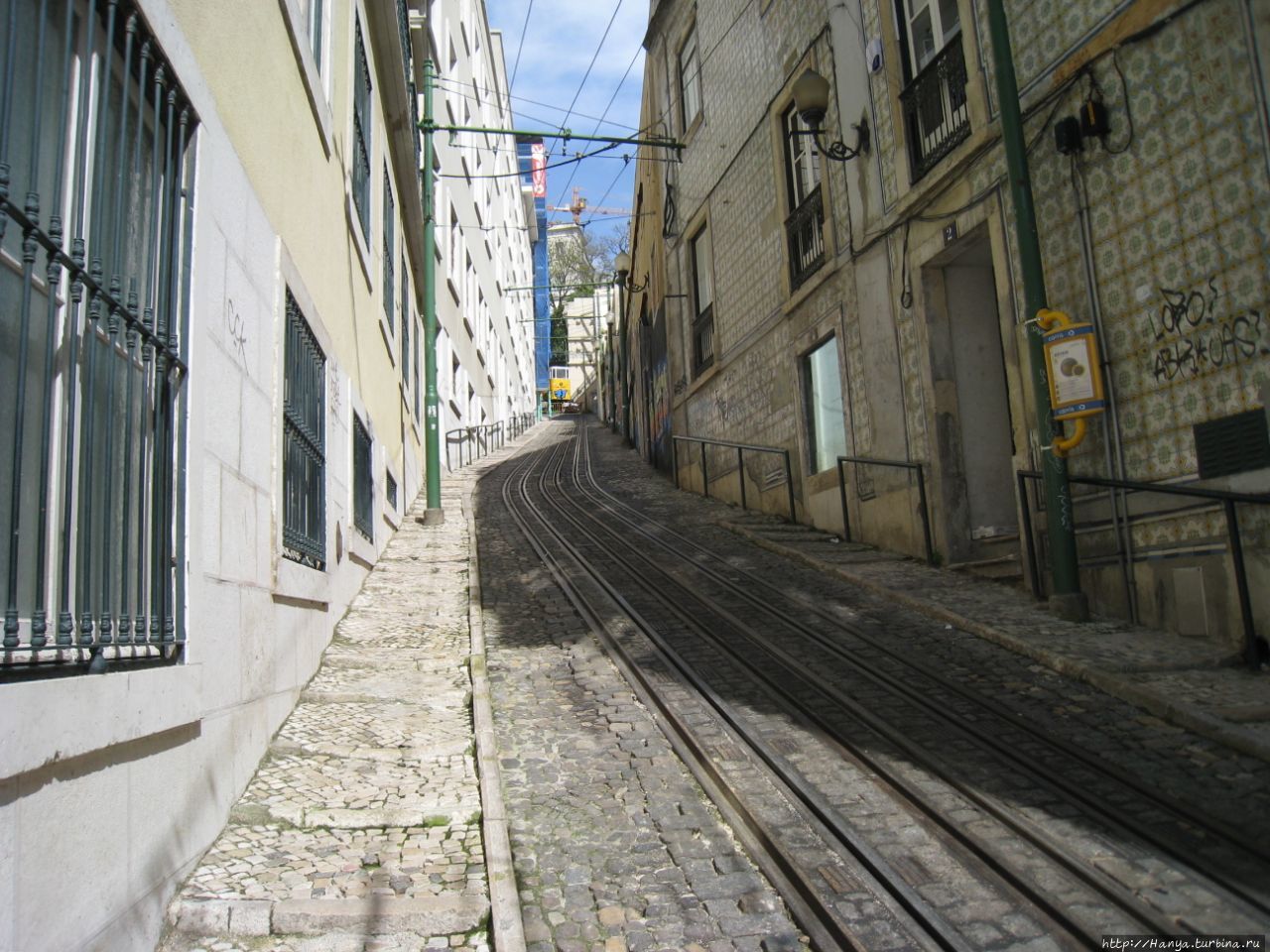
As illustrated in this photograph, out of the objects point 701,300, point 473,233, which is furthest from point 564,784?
point 473,233

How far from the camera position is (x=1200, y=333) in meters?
5.91

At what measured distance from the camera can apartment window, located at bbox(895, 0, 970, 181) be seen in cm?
889

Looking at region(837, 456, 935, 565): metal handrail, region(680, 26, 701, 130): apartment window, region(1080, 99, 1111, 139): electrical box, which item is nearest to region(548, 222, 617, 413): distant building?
region(680, 26, 701, 130): apartment window

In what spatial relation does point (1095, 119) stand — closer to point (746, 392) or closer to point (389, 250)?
point (746, 392)

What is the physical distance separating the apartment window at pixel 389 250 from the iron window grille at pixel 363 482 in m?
2.71

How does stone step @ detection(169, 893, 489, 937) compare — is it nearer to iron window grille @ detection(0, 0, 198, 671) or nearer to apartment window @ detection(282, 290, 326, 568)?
iron window grille @ detection(0, 0, 198, 671)

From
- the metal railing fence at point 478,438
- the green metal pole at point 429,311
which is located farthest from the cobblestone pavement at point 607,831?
the metal railing fence at point 478,438

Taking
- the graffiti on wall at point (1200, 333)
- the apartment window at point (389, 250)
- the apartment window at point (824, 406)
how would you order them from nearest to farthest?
1. the graffiti on wall at point (1200, 333)
2. the apartment window at point (824, 406)
3. the apartment window at point (389, 250)

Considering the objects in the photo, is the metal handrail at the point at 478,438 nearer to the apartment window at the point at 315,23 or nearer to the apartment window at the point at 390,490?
the apartment window at the point at 390,490

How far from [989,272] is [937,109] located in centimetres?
170

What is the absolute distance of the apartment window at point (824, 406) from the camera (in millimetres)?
11766

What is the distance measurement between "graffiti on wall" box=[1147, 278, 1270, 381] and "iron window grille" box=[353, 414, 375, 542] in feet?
21.1

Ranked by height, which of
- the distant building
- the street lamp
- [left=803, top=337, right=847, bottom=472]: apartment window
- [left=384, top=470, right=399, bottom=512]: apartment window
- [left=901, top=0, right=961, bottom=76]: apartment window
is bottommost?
[left=384, top=470, right=399, bottom=512]: apartment window

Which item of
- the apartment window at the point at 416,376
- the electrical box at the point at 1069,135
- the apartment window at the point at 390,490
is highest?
the apartment window at the point at 416,376
